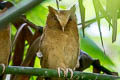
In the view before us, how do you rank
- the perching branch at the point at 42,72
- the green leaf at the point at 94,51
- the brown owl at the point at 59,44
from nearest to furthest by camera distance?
the perching branch at the point at 42,72
the green leaf at the point at 94,51
the brown owl at the point at 59,44

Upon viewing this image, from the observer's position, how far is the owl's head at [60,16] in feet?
5.91

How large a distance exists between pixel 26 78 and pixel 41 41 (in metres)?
0.44

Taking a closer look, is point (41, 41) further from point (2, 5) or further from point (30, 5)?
point (30, 5)

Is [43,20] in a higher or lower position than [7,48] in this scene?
higher

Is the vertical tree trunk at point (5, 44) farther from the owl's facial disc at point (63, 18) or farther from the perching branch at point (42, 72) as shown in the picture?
the perching branch at point (42, 72)

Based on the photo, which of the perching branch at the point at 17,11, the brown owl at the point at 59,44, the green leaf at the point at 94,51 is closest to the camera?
the perching branch at the point at 17,11

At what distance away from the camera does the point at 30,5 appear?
13.3 inches

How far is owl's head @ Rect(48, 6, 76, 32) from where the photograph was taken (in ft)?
5.91

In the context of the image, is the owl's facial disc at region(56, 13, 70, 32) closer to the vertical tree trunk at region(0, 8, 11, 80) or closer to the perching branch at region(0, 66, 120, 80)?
the vertical tree trunk at region(0, 8, 11, 80)

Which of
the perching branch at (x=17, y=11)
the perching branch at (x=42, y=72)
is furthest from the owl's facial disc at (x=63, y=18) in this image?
the perching branch at (x=17, y=11)

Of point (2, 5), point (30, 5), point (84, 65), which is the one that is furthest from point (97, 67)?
point (30, 5)

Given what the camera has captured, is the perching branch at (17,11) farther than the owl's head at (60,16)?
No

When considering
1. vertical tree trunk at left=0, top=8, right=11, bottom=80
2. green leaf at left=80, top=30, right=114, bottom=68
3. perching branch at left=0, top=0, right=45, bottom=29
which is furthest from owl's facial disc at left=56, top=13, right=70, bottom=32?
perching branch at left=0, top=0, right=45, bottom=29

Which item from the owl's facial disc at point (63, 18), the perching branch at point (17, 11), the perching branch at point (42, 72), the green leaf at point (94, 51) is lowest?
the green leaf at point (94, 51)
